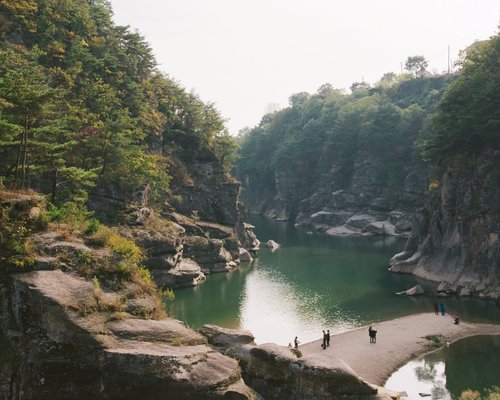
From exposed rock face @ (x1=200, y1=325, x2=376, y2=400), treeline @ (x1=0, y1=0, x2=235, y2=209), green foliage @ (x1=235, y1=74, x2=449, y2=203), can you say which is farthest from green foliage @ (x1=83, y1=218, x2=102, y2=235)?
green foliage @ (x1=235, y1=74, x2=449, y2=203)

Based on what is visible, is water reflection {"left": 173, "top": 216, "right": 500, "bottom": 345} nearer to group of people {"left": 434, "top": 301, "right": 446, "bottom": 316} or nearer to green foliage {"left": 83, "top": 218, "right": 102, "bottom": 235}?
group of people {"left": 434, "top": 301, "right": 446, "bottom": 316}

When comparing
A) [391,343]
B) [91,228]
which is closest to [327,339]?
[391,343]

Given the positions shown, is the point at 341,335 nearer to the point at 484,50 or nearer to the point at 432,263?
the point at 432,263

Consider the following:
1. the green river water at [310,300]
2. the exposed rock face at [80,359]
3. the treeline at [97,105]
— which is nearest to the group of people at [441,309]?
the green river water at [310,300]

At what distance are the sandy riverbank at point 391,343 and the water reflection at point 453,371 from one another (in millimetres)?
776

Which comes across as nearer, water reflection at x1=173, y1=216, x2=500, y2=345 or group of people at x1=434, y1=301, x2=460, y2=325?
group of people at x1=434, y1=301, x2=460, y2=325

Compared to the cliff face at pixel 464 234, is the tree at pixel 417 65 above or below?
above

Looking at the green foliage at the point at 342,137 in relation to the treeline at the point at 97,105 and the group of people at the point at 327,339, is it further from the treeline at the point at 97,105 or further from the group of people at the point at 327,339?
the group of people at the point at 327,339

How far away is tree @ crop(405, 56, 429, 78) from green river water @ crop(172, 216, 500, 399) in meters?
92.6

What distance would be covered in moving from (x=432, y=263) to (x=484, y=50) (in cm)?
2490

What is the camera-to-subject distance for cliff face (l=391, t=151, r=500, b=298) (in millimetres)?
46719

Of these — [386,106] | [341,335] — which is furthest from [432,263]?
[386,106]

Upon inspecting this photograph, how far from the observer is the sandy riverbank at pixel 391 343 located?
3095cm

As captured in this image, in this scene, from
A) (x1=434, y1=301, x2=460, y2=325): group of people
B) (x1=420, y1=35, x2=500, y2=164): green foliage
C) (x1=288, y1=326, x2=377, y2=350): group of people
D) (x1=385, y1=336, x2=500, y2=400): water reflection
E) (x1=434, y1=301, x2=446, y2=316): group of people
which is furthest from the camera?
(x1=420, y1=35, x2=500, y2=164): green foliage
